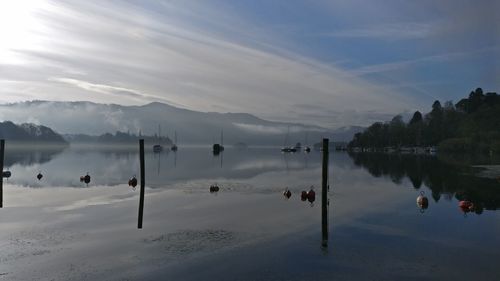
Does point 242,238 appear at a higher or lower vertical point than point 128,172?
lower

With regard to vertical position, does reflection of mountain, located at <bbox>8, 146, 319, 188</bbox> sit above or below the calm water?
above

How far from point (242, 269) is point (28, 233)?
1513 centimetres

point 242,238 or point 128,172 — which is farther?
point 128,172

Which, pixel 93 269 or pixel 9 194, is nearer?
pixel 93 269

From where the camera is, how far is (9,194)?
4844 cm

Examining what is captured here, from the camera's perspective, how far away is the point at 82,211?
122 feet

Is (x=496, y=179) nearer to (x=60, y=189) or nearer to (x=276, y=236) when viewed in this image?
(x=276, y=236)

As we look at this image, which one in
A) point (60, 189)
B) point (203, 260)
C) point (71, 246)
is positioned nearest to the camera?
point (203, 260)

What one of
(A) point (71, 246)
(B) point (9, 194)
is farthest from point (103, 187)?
(A) point (71, 246)

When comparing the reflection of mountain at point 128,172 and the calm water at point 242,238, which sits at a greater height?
the reflection of mountain at point 128,172

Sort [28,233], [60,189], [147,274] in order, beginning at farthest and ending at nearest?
[60,189] → [28,233] → [147,274]

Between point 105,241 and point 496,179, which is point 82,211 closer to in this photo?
point 105,241

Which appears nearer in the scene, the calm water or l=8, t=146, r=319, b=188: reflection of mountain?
the calm water

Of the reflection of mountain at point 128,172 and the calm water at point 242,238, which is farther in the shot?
the reflection of mountain at point 128,172
